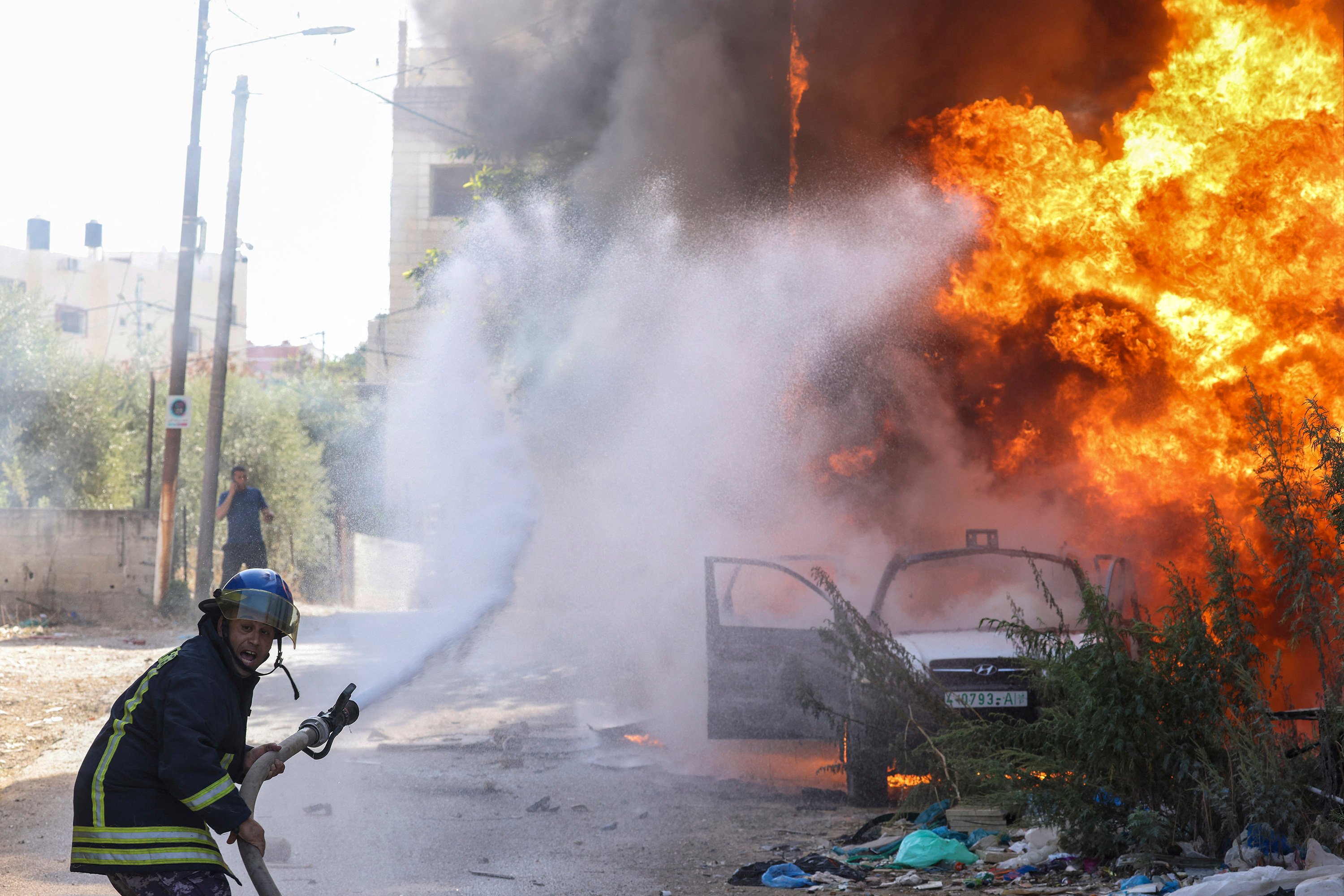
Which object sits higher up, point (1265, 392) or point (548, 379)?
point (548, 379)

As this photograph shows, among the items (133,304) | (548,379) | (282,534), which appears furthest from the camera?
(133,304)

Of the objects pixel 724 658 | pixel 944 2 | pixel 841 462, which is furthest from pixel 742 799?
pixel 944 2

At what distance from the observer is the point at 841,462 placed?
40.4 ft

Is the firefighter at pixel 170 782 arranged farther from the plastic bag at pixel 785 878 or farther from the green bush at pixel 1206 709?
the green bush at pixel 1206 709

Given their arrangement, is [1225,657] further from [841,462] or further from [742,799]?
[841,462]

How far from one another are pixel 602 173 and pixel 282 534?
14803 mm

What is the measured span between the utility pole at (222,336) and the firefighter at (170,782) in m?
14.9

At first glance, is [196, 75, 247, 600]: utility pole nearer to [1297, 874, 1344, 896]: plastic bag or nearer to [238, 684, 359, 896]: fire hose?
[238, 684, 359, 896]: fire hose

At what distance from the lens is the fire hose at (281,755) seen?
2.99 m

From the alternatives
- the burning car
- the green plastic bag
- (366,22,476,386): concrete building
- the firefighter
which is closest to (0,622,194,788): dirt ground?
the burning car

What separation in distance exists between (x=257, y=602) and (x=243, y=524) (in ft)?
35.7

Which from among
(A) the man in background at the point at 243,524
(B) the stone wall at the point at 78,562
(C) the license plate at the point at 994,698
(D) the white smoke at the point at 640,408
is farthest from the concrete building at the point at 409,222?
(C) the license plate at the point at 994,698

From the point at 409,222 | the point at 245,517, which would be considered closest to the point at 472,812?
the point at 245,517

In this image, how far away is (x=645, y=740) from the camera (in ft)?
30.1
